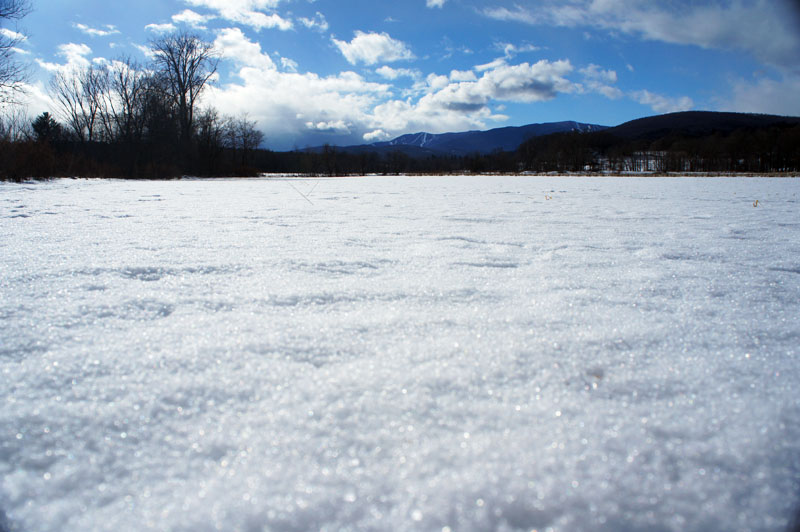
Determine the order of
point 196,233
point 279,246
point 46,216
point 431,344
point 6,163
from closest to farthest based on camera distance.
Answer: point 431,344, point 279,246, point 196,233, point 46,216, point 6,163

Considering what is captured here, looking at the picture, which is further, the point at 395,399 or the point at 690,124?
the point at 690,124

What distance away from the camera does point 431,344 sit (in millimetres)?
868

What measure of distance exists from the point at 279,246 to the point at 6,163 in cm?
1203

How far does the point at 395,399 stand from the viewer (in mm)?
661

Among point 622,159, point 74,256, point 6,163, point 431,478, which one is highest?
point 622,159

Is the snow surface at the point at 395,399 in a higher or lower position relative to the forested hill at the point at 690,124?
lower

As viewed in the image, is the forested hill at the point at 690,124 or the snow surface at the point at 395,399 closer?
the snow surface at the point at 395,399

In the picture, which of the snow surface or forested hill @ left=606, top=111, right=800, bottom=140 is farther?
forested hill @ left=606, top=111, right=800, bottom=140

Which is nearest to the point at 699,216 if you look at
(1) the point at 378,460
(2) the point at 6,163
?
(1) the point at 378,460

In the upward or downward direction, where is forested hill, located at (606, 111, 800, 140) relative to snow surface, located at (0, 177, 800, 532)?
upward

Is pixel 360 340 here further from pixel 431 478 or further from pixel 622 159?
pixel 622 159

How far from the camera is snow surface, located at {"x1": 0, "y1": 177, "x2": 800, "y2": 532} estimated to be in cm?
46

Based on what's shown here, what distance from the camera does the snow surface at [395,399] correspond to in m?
0.46

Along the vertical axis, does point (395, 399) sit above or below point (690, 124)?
below
